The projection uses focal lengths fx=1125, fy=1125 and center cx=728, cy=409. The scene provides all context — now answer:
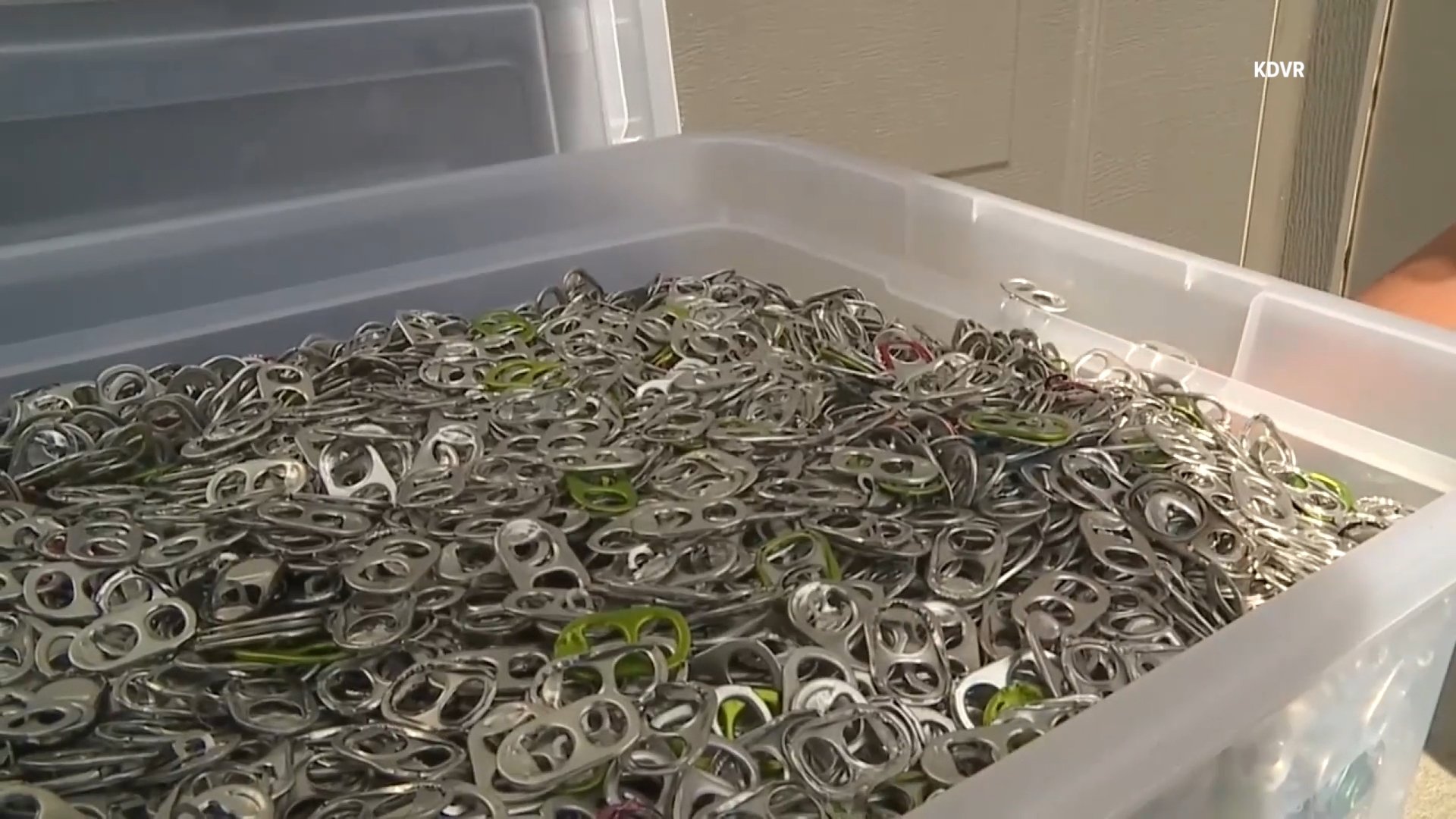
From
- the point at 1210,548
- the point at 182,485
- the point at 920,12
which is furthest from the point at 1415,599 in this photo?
the point at 920,12

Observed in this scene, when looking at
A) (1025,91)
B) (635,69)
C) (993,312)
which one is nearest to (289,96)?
(635,69)

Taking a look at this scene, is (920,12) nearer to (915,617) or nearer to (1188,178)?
(1188,178)

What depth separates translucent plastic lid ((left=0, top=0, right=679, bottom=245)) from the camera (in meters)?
0.75

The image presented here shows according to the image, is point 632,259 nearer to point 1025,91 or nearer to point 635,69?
point 635,69

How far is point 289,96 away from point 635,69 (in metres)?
0.27

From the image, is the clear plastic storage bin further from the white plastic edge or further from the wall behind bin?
the wall behind bin

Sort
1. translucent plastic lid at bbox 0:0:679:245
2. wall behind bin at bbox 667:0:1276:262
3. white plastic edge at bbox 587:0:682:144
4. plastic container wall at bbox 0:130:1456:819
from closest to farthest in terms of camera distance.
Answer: plastic container wall at bbox 0:130:1456:819 < translucent plastic lid at bbox 0:0:679:245 < white plastic edge at bbox 587:0:682:144 < wall behind bin at bbox 667:0:1276:262

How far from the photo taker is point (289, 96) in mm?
823

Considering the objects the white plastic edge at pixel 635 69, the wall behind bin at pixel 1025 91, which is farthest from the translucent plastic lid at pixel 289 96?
the wall behind bin at pixel 1025 91

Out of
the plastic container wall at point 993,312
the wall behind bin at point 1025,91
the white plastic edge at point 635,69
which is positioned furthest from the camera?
Result: the wall behind bin at point 1025,91

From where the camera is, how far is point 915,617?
524mm

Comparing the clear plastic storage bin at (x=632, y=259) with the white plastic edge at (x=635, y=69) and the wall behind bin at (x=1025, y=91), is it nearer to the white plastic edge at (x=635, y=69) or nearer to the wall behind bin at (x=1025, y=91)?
the white plastic edge at (x=635, y=69)

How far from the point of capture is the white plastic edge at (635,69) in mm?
893

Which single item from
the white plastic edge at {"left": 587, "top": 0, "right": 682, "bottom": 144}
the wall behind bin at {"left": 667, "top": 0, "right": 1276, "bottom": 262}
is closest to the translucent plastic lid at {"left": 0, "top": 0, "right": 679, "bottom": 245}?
the white plastic edge at {"left": 587, "top": 0, "right": 682, "bottom": 144}
